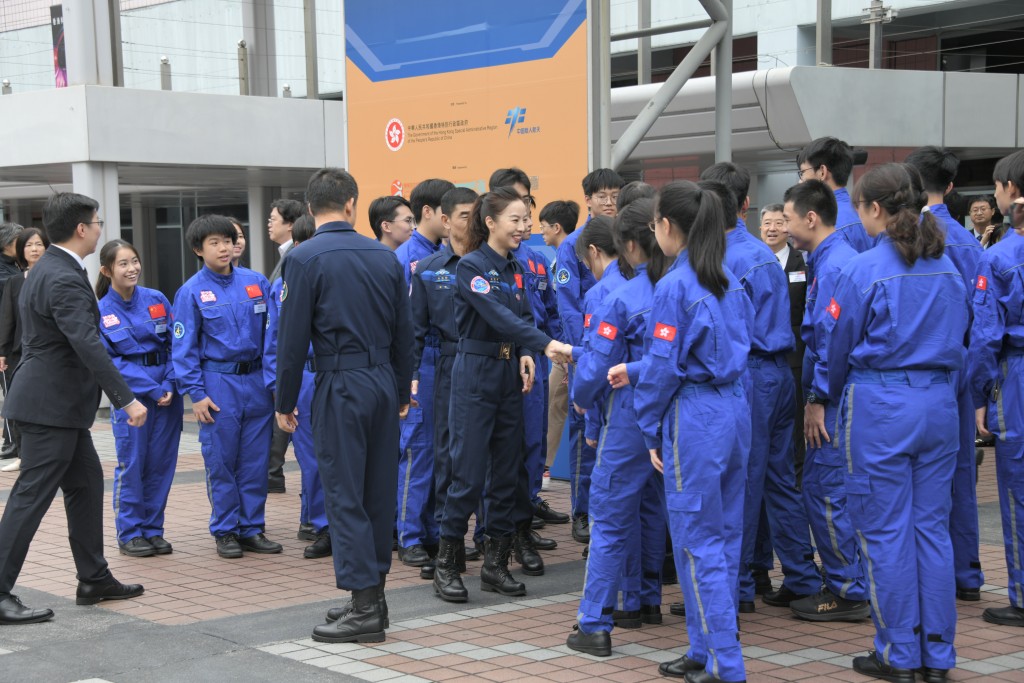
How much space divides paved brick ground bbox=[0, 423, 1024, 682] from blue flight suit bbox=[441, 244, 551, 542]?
49cm

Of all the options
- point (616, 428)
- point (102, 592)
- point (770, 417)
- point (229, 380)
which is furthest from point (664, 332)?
point (229, 380)

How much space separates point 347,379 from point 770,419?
1.89 metres

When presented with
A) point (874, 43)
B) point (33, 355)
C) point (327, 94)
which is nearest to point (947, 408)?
point (33, 355)

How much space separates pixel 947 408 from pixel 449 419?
7.82 ft

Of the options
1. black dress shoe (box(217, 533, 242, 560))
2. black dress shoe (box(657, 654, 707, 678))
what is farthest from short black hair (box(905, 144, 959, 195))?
black dress shoe (box(217, 533, 242, 560))

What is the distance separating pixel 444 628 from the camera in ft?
18.7

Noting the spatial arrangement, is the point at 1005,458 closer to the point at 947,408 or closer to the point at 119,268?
the point at 947,408

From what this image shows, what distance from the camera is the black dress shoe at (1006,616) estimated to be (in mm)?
5672

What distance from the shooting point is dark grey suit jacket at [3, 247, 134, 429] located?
5.88 metres

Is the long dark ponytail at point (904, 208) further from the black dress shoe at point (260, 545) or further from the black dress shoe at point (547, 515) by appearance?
the black dress shoe at point (260, 545)

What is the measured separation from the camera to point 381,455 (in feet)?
18.4

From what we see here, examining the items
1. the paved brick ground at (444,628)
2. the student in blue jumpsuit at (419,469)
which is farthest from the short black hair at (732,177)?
the paved brick ground at (444,628)

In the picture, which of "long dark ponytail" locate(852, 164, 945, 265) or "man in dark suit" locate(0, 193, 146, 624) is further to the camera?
"man in dark suit" locate(0, 193, 146, 624)

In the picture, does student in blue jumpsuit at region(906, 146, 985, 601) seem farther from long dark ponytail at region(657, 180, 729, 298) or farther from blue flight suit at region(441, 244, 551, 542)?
blue flight suit at region(441, 244, 551, 542)
